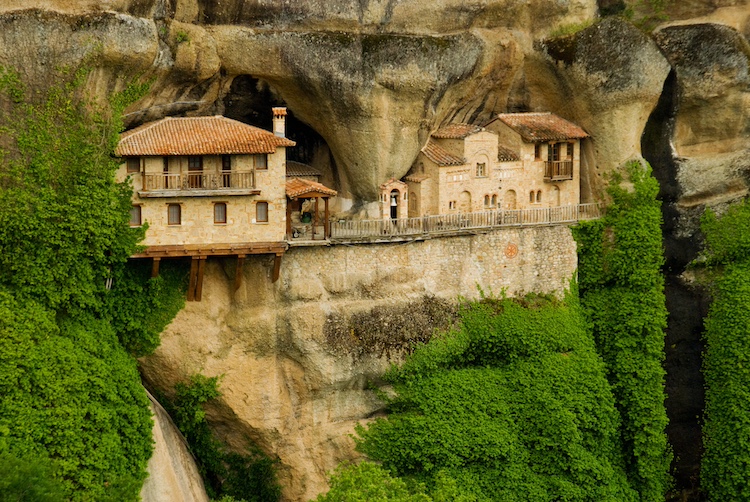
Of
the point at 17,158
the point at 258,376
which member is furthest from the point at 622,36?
the point at 17,158

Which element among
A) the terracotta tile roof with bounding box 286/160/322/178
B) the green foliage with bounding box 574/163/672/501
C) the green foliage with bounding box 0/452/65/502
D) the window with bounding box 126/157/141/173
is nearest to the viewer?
the green foliage with bounding box 0/452/65/502

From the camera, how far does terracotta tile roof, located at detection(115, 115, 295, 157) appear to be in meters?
39.9

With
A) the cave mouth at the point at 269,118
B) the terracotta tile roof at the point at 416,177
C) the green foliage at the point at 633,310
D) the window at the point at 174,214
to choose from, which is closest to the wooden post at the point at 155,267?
the window at the point at 174,214

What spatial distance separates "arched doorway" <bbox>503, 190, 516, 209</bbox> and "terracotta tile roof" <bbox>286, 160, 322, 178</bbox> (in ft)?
24.5

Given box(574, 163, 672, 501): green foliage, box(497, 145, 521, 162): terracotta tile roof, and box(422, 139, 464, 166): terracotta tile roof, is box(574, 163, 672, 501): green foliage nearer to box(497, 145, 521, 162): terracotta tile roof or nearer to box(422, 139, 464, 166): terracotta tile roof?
box(497, 145, 521, 162): terracotta tile roof

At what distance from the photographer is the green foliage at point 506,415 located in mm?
43188

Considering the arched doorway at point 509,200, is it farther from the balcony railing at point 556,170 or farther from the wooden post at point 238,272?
the wooden post at point 238,272

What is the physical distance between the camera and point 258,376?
141 ft

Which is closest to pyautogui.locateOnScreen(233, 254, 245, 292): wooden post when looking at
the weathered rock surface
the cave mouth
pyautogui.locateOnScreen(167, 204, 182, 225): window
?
A: pyautogui.locateOnScreen(167, 204, 182, 225): window

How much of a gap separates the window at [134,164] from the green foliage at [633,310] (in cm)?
1744

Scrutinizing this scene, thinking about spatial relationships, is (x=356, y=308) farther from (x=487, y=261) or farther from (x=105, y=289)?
(x=105, y=289)

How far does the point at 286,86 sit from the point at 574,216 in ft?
41.6

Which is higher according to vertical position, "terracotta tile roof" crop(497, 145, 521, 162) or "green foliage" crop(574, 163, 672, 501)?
"terracotta tile roof" crop(497, 145, 521, 162)

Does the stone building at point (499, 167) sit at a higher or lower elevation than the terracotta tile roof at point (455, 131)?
lower
